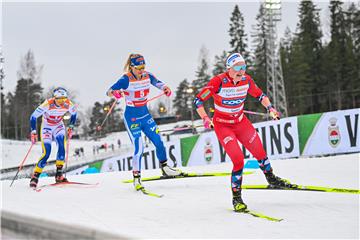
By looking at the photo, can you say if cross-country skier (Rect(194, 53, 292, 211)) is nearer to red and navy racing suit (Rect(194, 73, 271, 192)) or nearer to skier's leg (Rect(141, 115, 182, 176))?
red and navy racing suit (Rect(194, 73, 271, 192))

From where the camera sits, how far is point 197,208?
18.1 feet

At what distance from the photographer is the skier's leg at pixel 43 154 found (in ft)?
26.9

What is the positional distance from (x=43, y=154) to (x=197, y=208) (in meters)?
4.41

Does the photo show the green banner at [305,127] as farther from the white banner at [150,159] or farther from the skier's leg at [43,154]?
the skier's leg at [43,154]

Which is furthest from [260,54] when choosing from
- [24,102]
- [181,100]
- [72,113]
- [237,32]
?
[72,113]

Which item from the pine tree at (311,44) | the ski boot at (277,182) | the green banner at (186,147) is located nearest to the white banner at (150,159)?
the green banner at (186,147)

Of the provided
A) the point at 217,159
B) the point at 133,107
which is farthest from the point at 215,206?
the point at 217,159

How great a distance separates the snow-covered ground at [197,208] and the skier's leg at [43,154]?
27cm

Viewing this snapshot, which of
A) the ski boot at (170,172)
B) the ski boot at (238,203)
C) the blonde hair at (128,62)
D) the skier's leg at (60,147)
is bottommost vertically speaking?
the ski boot at (238,203)

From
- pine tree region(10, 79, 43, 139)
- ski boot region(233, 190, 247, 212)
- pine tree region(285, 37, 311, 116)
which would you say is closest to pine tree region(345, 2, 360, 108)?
pine tree region(285, 37, 311, 116)

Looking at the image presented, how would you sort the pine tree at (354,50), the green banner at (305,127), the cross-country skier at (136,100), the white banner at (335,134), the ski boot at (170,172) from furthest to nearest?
the pine tree at (354,50)
the green banner at (305,127)
the white banner at (335,134)
the ski boot at (170,172)
the cross-country skier at (136,100)

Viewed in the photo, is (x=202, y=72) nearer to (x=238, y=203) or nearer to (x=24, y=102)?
(x=24, y=102)

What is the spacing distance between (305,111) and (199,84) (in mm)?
22427

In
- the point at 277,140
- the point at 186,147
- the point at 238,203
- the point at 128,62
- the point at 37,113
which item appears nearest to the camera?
the point at 238,203
